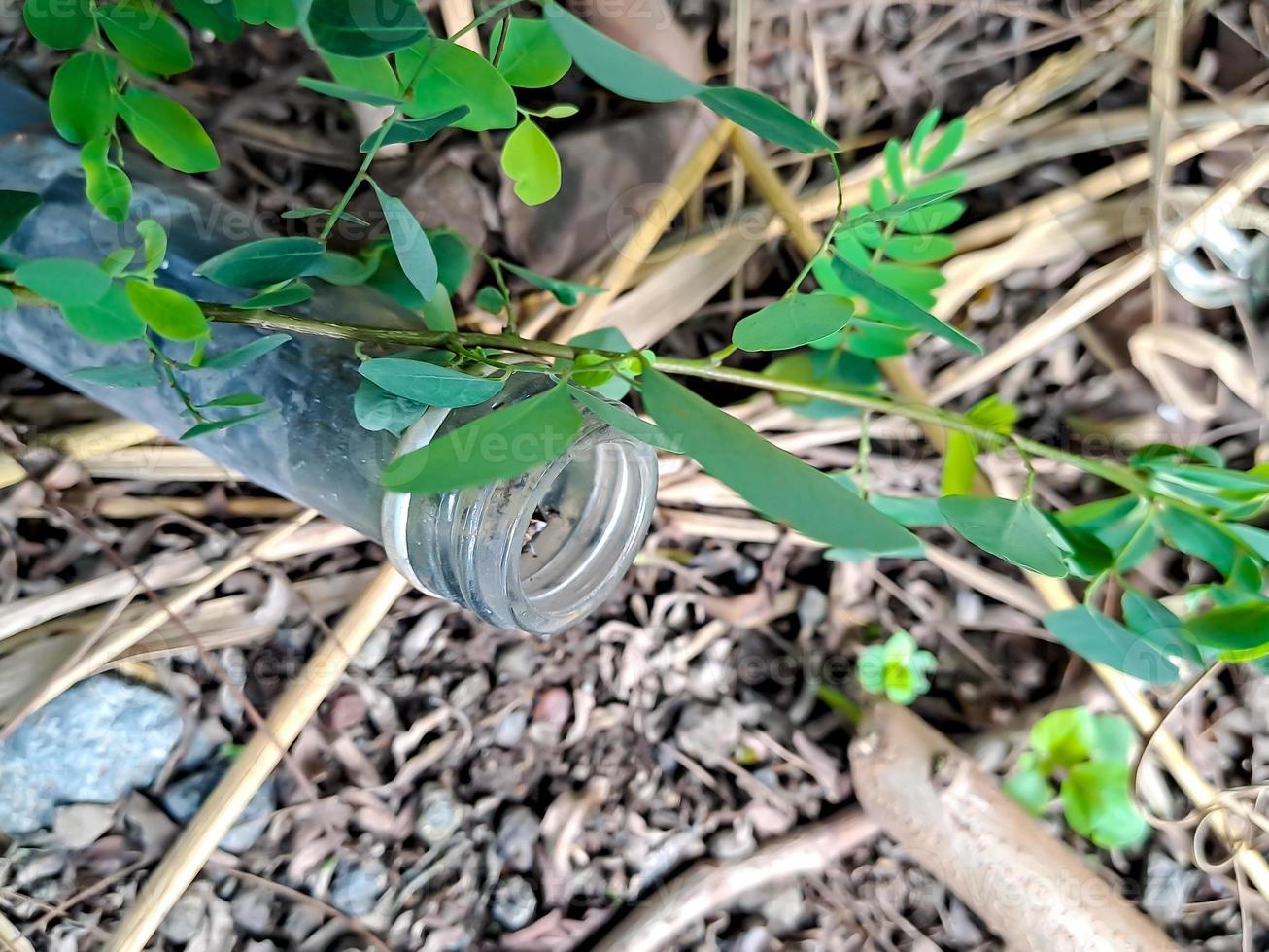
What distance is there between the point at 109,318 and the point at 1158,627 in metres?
0.75

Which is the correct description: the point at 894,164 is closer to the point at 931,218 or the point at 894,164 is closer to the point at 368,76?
the point at 931,218

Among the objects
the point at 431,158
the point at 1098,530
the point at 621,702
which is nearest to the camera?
the point at 1098,530

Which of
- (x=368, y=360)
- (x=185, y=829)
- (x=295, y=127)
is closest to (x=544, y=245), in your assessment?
(x=295, y=127)

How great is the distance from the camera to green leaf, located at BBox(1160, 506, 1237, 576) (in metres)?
0.67

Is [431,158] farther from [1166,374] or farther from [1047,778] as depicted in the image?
[1047,778]

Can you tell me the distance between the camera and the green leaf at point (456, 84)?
49 cm

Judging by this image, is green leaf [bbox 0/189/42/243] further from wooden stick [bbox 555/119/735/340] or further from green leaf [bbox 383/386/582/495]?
wooden stick [bbox 555/119/735/340]

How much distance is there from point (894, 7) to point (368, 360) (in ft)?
2.89

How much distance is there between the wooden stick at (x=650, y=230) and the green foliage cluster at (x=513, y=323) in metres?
0.14

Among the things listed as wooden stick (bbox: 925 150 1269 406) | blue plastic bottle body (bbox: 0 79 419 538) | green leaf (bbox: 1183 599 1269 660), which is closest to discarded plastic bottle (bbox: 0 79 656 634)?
blue plastic bottle body (bbox: 0 79 419 538)

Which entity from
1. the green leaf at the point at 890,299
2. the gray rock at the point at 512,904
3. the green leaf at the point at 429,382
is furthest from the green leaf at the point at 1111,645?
the gray rock at the point at 512,904

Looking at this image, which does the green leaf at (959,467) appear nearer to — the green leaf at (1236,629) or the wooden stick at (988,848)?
the green leaf at (1236,629)

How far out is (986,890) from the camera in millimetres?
1000

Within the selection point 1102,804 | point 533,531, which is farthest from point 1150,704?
point 533,531
